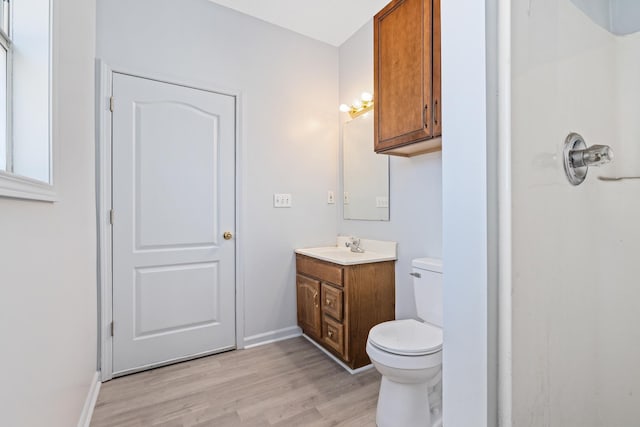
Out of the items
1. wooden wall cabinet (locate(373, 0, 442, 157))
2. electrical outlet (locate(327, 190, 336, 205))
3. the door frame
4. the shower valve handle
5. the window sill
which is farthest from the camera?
electrical outlet (locate(327, 190, 336, 205))

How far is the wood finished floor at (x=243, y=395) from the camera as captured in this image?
4.98 ft

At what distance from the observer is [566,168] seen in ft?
2.61

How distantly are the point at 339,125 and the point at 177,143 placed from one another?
1.47 metres

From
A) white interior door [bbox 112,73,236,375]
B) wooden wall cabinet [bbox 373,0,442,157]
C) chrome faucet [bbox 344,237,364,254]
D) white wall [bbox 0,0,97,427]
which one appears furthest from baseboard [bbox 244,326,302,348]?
wooden wall cabinet [bbox 373,0,442,157]

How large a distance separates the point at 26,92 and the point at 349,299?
5.98ft

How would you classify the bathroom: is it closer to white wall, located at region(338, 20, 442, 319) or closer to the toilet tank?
white wall, located at region(338, 20, 442, 319)

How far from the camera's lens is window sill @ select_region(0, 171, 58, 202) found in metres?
0.62

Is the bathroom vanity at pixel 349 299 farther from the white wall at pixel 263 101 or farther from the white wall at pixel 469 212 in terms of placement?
the white wall at pixel 469 212

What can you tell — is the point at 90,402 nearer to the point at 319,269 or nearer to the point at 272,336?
the point at 272,336

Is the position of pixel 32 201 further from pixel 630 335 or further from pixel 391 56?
pixel 630 335

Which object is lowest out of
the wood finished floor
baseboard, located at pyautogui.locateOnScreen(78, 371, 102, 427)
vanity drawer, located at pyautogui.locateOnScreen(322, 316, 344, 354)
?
the wood finished floor

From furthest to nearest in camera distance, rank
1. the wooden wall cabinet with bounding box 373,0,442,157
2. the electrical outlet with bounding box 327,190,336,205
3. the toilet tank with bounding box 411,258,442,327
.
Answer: the electrical outlet with bounding box 327,190,336,205 < the toilet tank with bounding box 411,258,442,327 < the wooden wall cabinet with bounding box 373,0,442,157

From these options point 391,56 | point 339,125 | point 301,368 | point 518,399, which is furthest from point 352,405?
point 339,125

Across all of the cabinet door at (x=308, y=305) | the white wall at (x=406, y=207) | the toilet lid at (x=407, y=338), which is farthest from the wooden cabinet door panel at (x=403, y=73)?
the cabinet door at (x=308, y=305)
